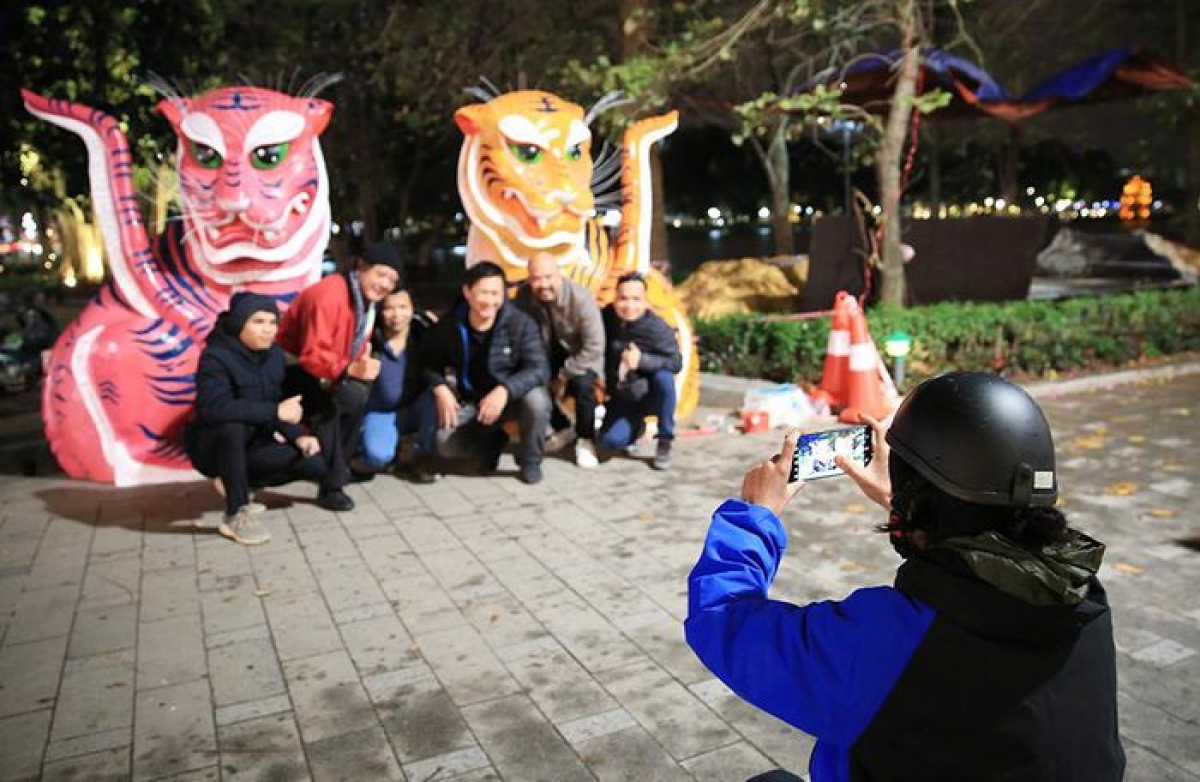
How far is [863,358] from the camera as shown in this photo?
7.33 m

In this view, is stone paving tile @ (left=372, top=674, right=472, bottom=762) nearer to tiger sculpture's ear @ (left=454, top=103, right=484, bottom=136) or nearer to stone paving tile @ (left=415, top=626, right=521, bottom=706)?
stone paving tile @ (left=415, top=626, right=521, bottom=706)

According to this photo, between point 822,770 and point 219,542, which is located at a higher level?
point 822,770

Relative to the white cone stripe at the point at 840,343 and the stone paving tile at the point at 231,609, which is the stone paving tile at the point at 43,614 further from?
the white cone stripe at the point at 840,343

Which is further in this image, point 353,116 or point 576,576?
point 353,116

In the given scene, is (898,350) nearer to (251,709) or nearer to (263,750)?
(251,709)

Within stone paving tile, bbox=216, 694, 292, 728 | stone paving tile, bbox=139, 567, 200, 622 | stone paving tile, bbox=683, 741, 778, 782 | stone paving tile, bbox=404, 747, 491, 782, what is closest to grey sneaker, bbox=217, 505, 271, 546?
stone paving tile, bbox=139, 567, 200, 622

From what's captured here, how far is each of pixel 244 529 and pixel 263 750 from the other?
7.26 feet

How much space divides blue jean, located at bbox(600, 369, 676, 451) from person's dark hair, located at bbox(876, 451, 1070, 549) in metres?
4.69

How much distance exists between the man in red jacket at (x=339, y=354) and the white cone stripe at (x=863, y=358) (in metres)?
3.51

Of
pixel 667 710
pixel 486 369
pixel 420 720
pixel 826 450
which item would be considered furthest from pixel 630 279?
pixel 826 450

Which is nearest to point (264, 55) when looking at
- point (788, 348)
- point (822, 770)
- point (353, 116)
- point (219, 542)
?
point (353, 116)

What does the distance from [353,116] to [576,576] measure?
1706cm

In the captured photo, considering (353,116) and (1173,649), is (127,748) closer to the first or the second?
(1173,649)

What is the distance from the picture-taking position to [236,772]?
2996mm
